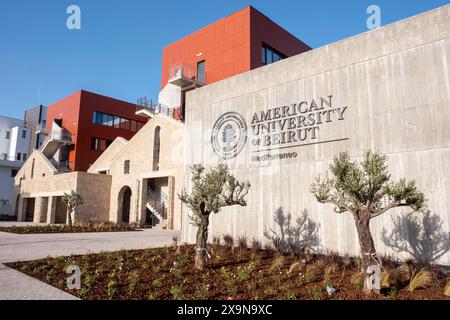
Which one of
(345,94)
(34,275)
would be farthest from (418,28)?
(34,275)

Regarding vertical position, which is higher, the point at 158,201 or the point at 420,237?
the point at 158,201

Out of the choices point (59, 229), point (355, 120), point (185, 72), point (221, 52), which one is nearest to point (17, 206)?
point (59, 229)

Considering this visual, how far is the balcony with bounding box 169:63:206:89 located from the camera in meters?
27.8

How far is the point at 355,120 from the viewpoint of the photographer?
440 inches

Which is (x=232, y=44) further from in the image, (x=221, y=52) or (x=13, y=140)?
(x=13, y=140)

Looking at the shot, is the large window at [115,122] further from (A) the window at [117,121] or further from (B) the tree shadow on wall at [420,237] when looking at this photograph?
(B) the tree shadow on wall at [420,237]

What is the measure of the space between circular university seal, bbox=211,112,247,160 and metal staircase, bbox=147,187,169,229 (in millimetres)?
13321

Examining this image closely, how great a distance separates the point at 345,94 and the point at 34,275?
35.1 feet

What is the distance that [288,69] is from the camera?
523 inches

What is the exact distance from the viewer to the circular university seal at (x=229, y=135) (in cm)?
1459

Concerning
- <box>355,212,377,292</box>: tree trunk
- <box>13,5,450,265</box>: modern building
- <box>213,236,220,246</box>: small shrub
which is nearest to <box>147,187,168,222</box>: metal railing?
<box>13,5,450,265</box>: modern building

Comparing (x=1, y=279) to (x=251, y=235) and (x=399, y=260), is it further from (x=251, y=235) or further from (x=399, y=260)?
(x=399, y=260)

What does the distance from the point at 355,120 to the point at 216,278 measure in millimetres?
6810

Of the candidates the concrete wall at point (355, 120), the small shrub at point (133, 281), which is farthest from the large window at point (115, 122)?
the small shrub at point (133, 281)
